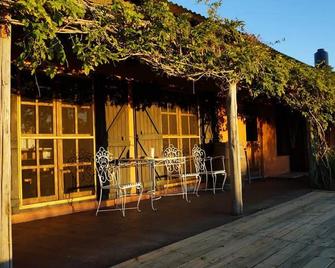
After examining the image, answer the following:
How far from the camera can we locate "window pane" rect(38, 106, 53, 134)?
692 cm

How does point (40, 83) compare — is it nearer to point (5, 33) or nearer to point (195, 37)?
point (195, 37)

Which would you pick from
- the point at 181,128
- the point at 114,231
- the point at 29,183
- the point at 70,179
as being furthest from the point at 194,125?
the point at 114,231

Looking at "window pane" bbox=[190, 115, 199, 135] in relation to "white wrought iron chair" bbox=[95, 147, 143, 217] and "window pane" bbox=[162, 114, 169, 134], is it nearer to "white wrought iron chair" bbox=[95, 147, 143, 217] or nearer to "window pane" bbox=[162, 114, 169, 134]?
"window pane" bbox=[162, 114, 169, 134]

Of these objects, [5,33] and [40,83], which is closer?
[5,33]

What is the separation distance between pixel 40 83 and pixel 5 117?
3.62 meters

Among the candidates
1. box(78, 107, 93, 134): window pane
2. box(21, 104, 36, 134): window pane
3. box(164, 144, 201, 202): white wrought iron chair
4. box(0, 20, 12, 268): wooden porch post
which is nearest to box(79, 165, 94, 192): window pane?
box(78, 107, 93, 134): window pane

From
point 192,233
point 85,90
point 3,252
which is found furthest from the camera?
point 85,90

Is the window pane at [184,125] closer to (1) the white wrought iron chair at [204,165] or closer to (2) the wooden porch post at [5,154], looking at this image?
(1) the white wrought iron chair at [204,165]

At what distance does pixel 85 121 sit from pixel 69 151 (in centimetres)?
63

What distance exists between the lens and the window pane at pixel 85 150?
7.57 metres

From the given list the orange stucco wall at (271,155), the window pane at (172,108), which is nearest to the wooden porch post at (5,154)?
the window pane at (172,108)

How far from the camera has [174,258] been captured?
4434mm

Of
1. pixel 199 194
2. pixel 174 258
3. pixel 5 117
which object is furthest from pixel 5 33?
pixel 199 194

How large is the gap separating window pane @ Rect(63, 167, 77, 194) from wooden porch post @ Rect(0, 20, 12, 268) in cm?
382
